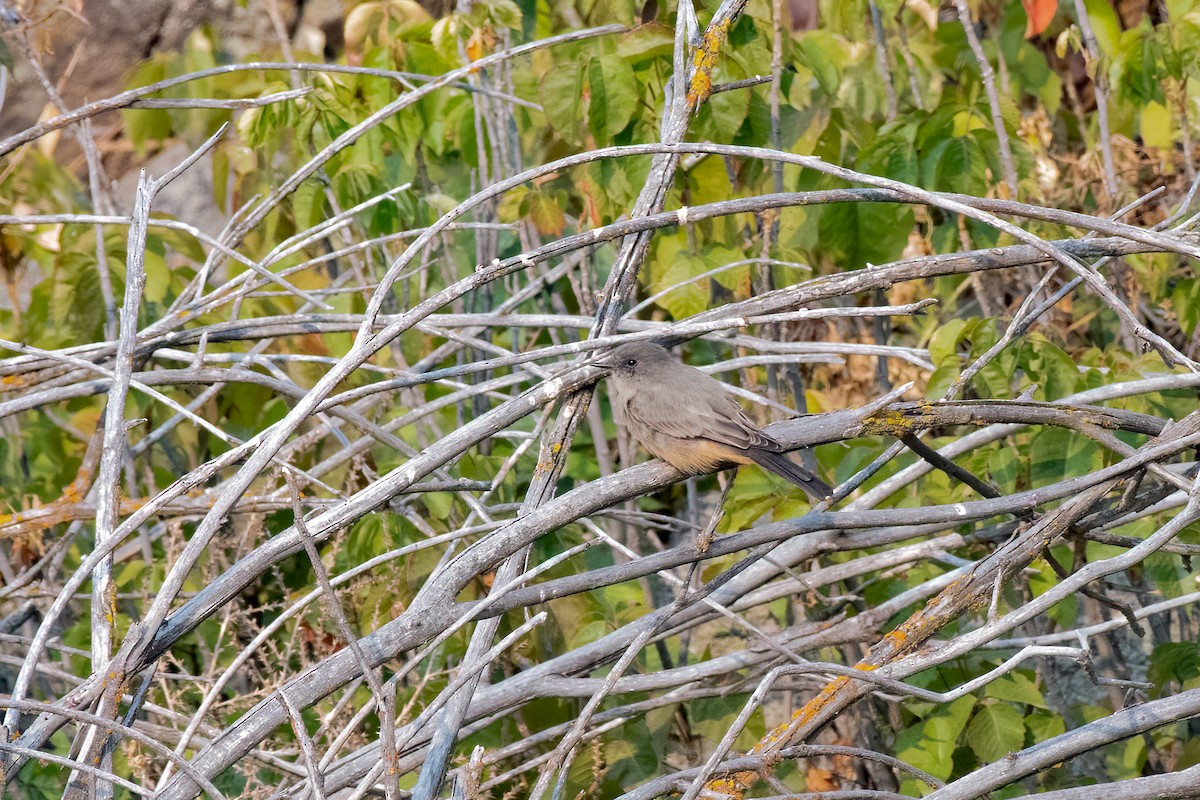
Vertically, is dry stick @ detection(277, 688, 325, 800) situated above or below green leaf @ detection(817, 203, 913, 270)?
below

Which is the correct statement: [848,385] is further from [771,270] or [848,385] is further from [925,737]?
[925,737]

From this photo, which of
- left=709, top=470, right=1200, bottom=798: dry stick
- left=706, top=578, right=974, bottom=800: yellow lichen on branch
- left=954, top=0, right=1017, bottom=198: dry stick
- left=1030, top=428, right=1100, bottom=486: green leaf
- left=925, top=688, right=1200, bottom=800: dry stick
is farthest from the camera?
left=954, top=0, right=1017, bottom=198: dry stick

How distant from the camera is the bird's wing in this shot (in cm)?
343

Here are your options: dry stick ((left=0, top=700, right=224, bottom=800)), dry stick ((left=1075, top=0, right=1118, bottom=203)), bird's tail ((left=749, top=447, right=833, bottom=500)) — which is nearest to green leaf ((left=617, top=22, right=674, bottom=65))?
bird's tail ((left=749, top=447, right=833, bottom=500))

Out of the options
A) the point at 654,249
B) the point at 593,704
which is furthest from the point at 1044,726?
the point at 654,249

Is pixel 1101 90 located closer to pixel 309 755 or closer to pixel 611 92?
pixel 611 92

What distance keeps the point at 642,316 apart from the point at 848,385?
1.15 meters

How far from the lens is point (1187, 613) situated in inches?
186

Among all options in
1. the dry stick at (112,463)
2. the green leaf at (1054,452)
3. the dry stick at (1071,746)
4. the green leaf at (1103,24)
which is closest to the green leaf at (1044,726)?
the green leaf at (1054,452)

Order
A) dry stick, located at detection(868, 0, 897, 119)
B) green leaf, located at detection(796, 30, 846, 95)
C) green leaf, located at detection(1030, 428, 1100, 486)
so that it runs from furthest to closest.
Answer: dry stick, located at detection(868, 0, 897, 119) → green leaf, located at detection(796, 30, 846, 95) → green leaf, located at detection(1030, 428, 1100, 486)

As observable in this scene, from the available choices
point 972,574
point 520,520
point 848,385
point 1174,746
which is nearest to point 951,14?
point 848,385

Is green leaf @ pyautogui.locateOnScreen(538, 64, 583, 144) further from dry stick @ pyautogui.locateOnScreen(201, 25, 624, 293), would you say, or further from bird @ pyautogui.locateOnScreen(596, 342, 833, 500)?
bird @ pyautogui.locateOnScreen(596, 342, 833, 500)

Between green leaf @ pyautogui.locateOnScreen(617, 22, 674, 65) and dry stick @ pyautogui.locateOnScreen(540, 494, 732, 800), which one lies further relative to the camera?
green leaf @ pyautogui.locateOnScreen(617, 22, 674, 65)

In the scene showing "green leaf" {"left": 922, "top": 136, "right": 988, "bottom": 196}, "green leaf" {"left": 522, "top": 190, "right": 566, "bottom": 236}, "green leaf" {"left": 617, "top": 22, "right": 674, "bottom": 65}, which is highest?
"green leaf" {"left": 617, "top": 22, "right": 674, "bottom": 65}
